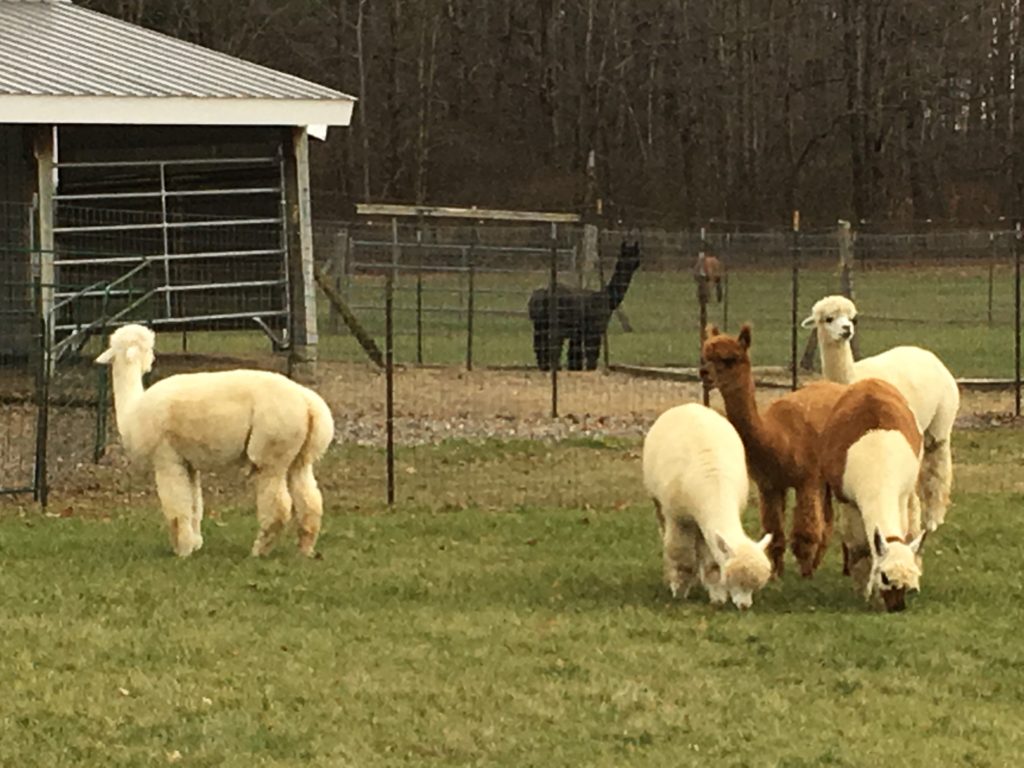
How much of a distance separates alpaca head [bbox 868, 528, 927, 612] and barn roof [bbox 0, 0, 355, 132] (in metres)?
11.6

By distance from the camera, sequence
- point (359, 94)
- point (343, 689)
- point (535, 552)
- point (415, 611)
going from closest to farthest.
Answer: point (343, 689)
point (415, 611)
point (535, 552)
point (359, 94)

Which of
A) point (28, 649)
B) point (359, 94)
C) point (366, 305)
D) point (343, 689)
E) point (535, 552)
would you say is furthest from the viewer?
point (359, 94)

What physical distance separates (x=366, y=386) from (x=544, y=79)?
3312 cm

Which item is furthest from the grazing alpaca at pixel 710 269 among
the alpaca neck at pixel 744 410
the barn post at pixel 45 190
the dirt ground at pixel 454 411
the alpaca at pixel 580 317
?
the alpaca neck at pixel 744 410

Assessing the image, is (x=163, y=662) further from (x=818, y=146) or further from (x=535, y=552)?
(x=818, y=146)

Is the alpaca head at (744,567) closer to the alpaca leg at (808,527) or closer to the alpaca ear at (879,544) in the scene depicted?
the alpaca ear at (879,544)

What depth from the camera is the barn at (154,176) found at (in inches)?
722

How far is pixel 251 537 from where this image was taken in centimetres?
1066

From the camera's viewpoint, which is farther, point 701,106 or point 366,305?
point 701,106

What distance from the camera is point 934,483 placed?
1132cm

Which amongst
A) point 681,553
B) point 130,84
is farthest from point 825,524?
point 130,84

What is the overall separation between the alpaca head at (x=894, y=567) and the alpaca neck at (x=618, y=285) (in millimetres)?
12952

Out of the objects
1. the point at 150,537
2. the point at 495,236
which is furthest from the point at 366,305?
the point at 150,537

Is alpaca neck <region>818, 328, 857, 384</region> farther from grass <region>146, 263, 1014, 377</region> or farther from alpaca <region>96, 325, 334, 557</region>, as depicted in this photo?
grass <region>146, 263, 1014, 377</region>
